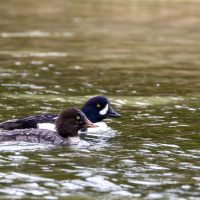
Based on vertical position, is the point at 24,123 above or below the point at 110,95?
below

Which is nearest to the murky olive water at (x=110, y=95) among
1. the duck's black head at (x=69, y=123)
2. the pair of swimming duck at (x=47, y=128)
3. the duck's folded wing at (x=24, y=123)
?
the pair of swimming duck at (x=47, y=128)

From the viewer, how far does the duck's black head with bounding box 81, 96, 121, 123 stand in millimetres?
17641

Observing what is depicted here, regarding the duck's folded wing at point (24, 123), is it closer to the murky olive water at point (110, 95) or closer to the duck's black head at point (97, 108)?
the murky olive water at point (110, 95)

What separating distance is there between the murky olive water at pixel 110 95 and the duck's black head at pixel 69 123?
388mm

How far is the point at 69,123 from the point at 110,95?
6.54m

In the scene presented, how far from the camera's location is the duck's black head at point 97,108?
17641 millimetres

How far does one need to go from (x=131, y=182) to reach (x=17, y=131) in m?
3.40

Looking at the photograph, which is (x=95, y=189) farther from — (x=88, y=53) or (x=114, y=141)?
(x=88, y=53)

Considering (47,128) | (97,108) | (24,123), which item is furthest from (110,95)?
(24,123)

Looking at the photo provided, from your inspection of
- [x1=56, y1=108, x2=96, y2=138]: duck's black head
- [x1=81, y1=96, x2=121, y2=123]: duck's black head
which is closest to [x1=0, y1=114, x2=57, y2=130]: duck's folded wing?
[x1=56, y1=108, x2=96, y2=138]: duck's black head

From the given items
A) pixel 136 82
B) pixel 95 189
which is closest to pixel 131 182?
pixel 95 189

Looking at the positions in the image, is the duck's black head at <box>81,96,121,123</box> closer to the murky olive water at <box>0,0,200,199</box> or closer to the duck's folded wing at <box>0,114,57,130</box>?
the murky olive water at <box>0,0,200,199</box>

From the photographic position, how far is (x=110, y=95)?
2231cm

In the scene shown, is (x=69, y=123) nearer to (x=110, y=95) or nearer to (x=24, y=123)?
(x=24, y=123)
